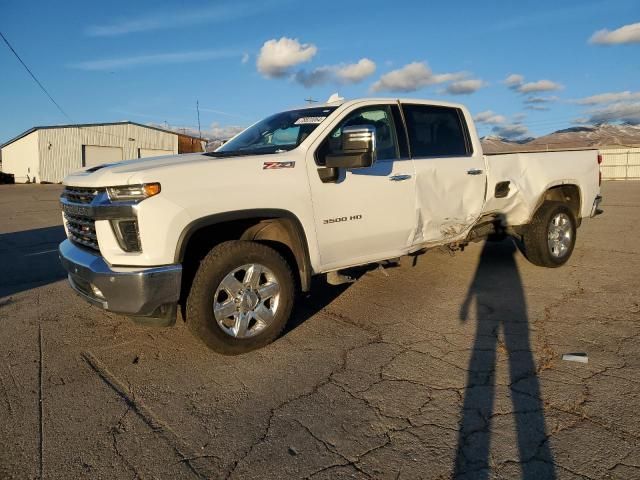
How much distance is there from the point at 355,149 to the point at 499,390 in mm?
2054

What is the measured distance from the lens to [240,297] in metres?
4.05

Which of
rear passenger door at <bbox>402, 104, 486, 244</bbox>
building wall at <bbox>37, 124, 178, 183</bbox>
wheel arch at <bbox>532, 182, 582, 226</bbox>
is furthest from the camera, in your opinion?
building wall at <bbox>37, 124, 178, 183</bbox>

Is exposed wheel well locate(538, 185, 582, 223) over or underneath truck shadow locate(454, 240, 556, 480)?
over

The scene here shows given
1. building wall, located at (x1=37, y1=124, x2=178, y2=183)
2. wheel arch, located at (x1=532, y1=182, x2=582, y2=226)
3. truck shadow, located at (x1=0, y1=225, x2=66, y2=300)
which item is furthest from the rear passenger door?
building wall, located at (x1=37, y1=124, x2=178, y2=183)

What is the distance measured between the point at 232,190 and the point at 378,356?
1700 millimetres

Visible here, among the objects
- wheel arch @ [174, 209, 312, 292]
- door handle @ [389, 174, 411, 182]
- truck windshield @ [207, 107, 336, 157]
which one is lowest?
wheel arch @ [174, 209, 312, 292]

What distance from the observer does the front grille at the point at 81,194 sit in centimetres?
384

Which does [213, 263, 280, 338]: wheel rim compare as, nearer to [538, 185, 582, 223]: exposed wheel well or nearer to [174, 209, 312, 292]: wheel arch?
[174, 209, 312, 292]: wheel arch

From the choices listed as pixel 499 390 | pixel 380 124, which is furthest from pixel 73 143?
pixel 499 390

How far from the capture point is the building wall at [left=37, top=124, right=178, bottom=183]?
42.3 meters

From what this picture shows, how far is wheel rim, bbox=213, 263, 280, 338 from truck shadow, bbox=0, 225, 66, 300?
3198 mm

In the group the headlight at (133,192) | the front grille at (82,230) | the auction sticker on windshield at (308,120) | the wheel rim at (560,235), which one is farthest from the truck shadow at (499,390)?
the front grille at (82,230)

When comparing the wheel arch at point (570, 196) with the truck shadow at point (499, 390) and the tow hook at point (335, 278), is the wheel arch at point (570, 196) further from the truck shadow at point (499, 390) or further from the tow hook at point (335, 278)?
the tow hook at point (335, 278)

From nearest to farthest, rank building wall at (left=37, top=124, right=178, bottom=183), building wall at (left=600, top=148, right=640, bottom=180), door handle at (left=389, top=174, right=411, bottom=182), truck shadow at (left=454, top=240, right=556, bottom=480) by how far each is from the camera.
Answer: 1. truck shadow at (left=454, top=240, right=556, bottom=480)
2. door handle at (left=389, top=174, right=411, bottom=182)
3. building wall at (left=600, top=148, right=640, bottom=180)
4. building wall at (left=37, top=124, right=178, bottom=183)
